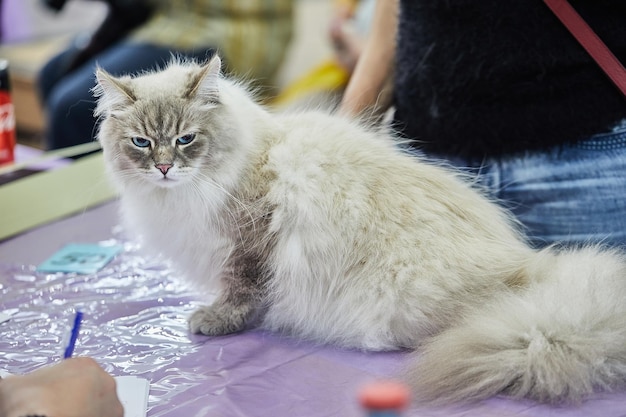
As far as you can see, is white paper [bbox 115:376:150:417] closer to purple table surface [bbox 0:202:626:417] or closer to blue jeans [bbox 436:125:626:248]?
purple table surface [bbox 0:202:626:417]

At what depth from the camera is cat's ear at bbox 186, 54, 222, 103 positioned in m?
1.12

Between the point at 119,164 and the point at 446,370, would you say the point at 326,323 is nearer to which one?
the point at 446,370

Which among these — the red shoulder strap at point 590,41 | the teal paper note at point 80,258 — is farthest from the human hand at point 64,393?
the red shoulder strap at point 590,41

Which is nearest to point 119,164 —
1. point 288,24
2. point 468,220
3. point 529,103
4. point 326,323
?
point 326,323

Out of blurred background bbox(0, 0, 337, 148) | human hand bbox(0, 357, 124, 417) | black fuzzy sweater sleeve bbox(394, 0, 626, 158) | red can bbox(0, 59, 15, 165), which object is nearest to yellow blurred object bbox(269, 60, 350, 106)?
blurred background bbox(0, 0, 337, 148)

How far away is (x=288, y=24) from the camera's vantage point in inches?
121

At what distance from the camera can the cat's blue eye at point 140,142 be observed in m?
1.13

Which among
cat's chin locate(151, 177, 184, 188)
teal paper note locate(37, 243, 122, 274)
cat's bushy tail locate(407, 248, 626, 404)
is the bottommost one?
teal paper note locate(37, 243, 122, 274)

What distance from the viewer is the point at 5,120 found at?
1.80 m

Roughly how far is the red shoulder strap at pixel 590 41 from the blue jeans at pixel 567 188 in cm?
10

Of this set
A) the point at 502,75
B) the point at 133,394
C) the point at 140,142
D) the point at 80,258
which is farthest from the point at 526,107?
the point at 80,258

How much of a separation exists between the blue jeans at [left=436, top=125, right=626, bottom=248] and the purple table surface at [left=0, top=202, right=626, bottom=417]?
41cm

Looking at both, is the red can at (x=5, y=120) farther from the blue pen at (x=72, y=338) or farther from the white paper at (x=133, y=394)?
the white paper at (x=133, y=394)

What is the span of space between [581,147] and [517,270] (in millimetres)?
323
